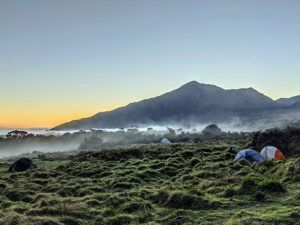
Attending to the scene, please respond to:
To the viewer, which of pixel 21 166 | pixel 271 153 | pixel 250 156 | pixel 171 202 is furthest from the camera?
pixel 21 166

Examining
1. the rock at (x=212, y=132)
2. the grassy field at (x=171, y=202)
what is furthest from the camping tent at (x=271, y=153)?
the rock at (x=212, y=132)

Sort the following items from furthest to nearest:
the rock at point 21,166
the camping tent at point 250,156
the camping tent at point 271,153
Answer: the rock at point 21,166 → the camping tent at point 271,153 → the camping tent at point 250,156

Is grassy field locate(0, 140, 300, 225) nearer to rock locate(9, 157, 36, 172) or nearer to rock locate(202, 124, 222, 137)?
rock locate(9, 157, 36, 172)

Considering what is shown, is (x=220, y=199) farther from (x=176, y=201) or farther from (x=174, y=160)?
(x=174, y=160)

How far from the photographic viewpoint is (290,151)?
44.2 metres

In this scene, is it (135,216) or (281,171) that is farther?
(281,171)

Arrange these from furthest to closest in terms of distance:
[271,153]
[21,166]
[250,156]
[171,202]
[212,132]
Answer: [212,132], [21,166], [271,153], [250,156], [171,202]

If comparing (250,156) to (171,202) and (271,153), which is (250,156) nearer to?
(271,153)

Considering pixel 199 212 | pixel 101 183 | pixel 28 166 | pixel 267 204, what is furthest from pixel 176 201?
pixel 28 166

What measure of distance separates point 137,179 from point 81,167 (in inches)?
527

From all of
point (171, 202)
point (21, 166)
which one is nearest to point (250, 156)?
point (171, 202)

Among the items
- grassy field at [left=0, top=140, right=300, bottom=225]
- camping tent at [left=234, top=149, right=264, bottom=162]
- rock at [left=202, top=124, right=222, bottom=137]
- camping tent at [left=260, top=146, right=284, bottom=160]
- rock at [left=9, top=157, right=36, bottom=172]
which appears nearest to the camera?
grassy field at [left=0, top=140, right=300, bottom=225]

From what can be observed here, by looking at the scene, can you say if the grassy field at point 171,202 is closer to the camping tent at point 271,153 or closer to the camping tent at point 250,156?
the camping tent at point 250,156

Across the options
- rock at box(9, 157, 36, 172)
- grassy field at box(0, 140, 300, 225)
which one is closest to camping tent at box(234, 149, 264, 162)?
grassy field at box(0, 140, 300, 225)
